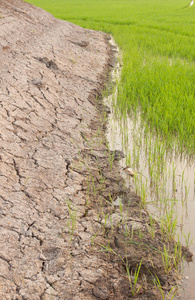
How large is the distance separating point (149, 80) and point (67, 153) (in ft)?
7.12

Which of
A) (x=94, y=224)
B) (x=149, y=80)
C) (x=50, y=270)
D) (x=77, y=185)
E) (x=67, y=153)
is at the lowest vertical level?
Answer: (x=50, y=270)

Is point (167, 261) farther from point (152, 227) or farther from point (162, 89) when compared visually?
point (162, 89)

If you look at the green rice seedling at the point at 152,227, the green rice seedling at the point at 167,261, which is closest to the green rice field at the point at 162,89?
the green rice seedling at the point at 152,227

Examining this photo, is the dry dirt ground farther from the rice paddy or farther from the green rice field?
the green rice field

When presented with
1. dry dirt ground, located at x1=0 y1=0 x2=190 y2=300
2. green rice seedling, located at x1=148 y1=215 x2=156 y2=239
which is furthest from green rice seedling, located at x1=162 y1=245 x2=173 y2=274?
green rice seedling, located at x1=148 y1=215 x2=156 y2=239

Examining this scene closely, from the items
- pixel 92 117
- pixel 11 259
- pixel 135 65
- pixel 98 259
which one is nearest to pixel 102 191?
pixel 98 259

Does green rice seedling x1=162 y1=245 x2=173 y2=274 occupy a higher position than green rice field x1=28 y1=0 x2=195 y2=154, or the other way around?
green rice field x1=28 y1=0 x2=195 y2=154

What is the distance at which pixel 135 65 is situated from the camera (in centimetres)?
559

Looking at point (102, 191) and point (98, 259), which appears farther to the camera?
point (102, 191)

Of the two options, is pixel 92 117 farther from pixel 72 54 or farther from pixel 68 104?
pixel 72 54

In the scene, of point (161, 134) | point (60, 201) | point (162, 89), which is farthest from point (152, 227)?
point (162, 89)

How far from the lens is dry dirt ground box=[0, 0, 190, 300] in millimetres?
1619

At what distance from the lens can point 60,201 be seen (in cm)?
219

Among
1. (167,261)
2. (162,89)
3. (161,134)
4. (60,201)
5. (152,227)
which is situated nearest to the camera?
(167,261)
